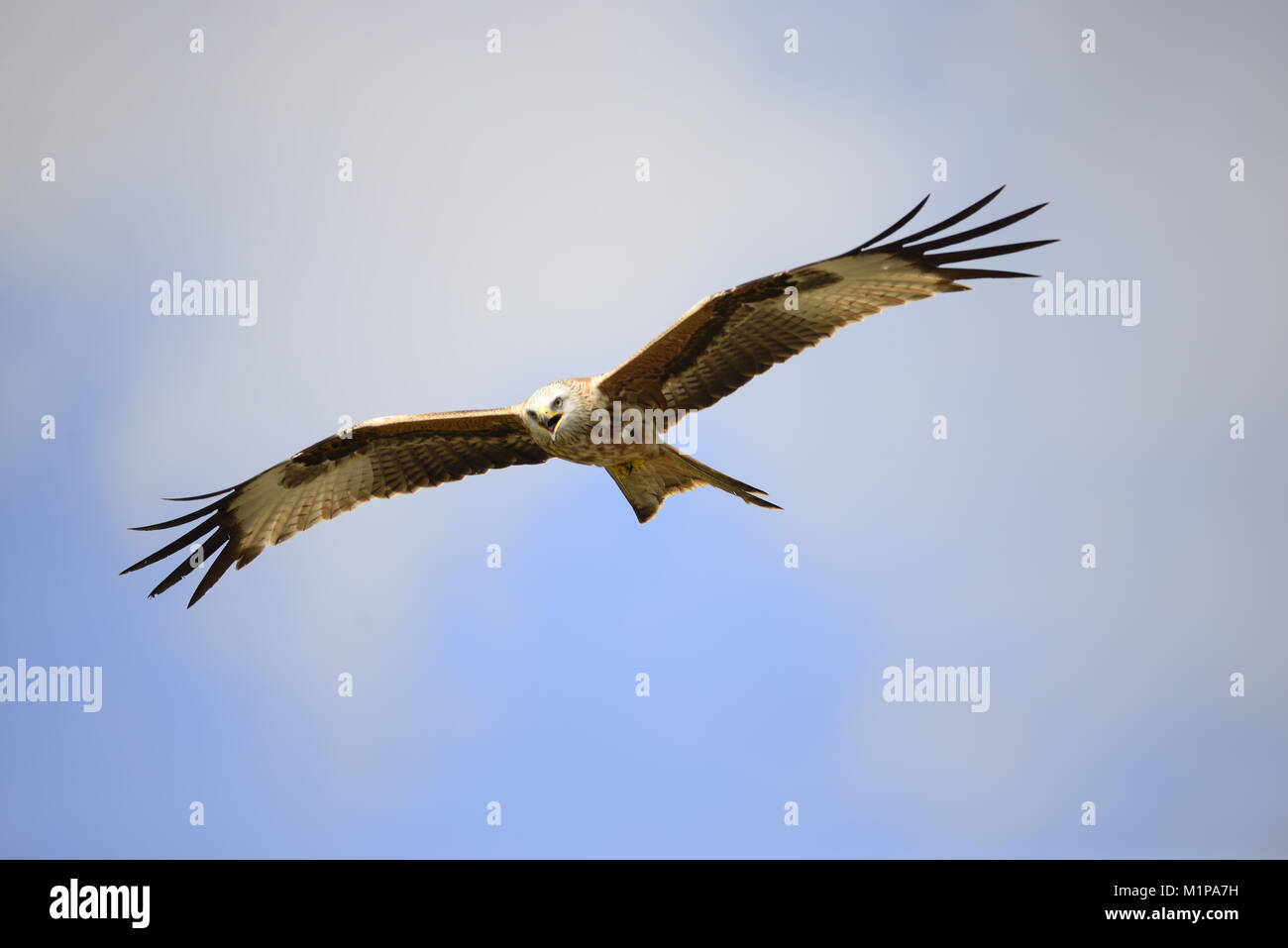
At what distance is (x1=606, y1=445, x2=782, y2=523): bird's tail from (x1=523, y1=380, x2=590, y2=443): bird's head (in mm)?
663

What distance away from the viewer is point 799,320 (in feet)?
29.1

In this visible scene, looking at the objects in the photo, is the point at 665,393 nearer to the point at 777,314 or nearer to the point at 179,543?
the point at 777,314

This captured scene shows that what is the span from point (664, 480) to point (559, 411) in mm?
1036

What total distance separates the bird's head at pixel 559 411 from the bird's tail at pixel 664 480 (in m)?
0.66

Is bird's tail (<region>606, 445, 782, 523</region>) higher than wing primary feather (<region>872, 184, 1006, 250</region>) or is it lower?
lower

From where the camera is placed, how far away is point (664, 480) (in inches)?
373

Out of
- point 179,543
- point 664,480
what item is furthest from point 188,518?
point 664,480

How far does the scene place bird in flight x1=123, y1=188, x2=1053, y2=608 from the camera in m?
8.58

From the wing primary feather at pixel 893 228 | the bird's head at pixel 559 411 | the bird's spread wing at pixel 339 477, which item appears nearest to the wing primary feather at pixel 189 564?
the bird's spread wing at pixel 339 477

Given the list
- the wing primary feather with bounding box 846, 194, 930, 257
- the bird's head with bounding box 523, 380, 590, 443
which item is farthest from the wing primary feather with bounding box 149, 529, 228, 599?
the wing primary feather with bounding box 846, 194, 930, 257

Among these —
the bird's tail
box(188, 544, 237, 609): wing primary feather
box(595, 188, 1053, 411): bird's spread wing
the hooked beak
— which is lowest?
box(188, 544, 237, 609): wing primary feather

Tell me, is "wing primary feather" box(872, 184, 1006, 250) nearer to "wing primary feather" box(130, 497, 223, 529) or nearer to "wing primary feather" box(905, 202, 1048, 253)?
"wing primary feather" box(905, 202, 1048, 253)

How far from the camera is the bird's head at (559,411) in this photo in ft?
29.0
